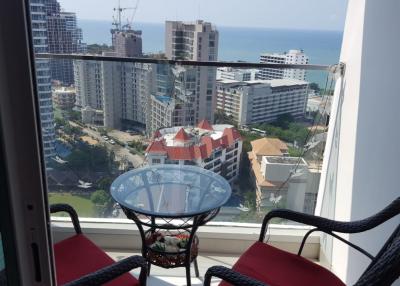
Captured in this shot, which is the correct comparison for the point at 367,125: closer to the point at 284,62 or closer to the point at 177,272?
the point at 284,62

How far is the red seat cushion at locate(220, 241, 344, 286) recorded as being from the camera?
1.67 m

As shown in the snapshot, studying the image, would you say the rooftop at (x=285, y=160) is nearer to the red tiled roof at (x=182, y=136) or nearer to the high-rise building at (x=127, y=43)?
the red tiled roof at (x=182, y=136)

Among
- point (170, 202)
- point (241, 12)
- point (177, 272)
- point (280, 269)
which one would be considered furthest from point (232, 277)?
point (241, 12)

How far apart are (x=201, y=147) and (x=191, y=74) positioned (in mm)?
554

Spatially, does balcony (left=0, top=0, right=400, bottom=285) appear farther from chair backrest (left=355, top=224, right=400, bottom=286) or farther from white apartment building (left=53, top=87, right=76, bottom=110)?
chair backrest (left=355, top=224, right=400, bottom=286)

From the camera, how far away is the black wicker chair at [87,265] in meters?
1.42

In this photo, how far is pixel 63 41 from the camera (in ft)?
8.13

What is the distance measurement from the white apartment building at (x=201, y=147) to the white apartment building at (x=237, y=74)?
0.36 m

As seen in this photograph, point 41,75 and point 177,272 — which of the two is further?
point 177,272

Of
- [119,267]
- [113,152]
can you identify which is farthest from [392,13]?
[113,152]

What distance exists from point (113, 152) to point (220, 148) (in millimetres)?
818

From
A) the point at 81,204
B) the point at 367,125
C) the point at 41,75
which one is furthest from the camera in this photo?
the point at 81,204

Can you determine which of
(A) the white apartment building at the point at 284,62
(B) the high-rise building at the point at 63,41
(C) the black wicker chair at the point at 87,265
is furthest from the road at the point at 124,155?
(A) the white apartment building at the point at 284,62

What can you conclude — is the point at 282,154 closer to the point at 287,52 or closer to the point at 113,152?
the point at 287,52
